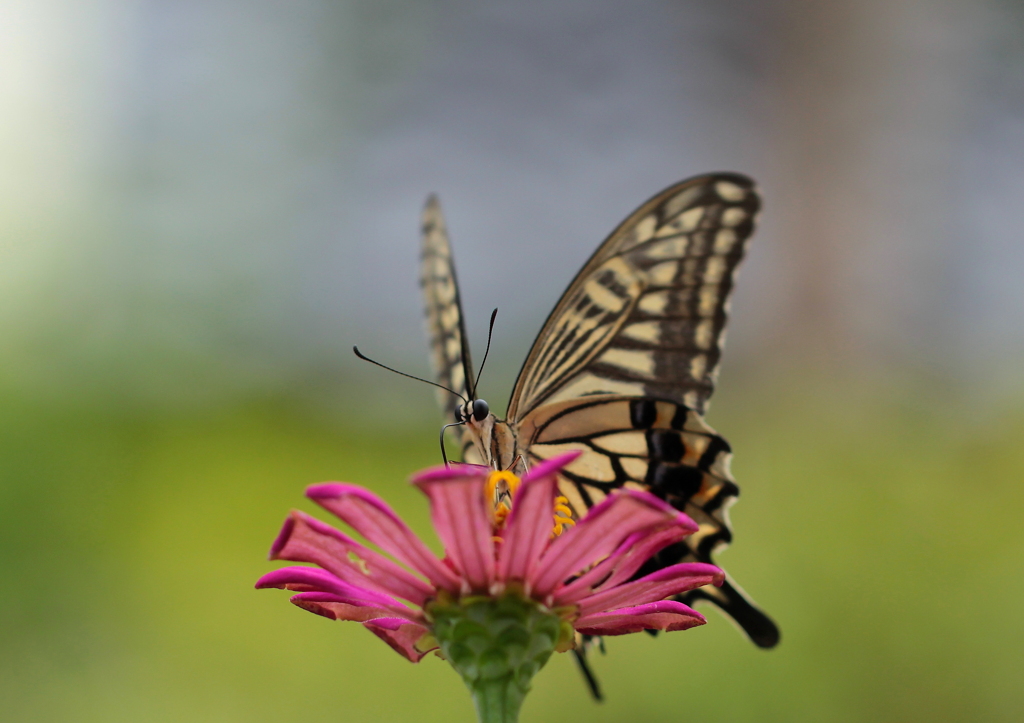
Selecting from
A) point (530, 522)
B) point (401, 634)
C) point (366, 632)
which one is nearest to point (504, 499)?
point (401, 634)

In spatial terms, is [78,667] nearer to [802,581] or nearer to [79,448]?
[79,448]

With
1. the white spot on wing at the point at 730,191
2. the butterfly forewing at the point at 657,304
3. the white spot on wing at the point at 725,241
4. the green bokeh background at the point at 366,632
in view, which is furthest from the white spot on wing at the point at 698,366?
the green bokeh background at the point at 366,632

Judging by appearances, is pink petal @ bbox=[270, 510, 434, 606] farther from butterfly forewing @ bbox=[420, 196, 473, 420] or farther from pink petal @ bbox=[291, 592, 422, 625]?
butterfly forewing @ bbox=[420, 196, 473, 420]

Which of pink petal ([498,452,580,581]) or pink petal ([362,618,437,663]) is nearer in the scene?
pink petal ([498,452,580,581])

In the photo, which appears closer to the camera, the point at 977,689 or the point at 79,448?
the point at 977,689

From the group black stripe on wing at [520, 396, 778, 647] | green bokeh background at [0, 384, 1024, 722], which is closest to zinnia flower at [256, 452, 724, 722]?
black stripe on wing at [520, 396, 778, 647]

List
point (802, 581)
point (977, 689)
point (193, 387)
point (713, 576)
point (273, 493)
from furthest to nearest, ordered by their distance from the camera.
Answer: point (193, 387) < point (273, 493) < point (802, 581) < point (977, 689) < point (713, 576)

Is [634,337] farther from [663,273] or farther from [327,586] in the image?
[327,586]

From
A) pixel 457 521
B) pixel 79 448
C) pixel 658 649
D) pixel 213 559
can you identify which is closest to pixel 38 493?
pixel 79 448
